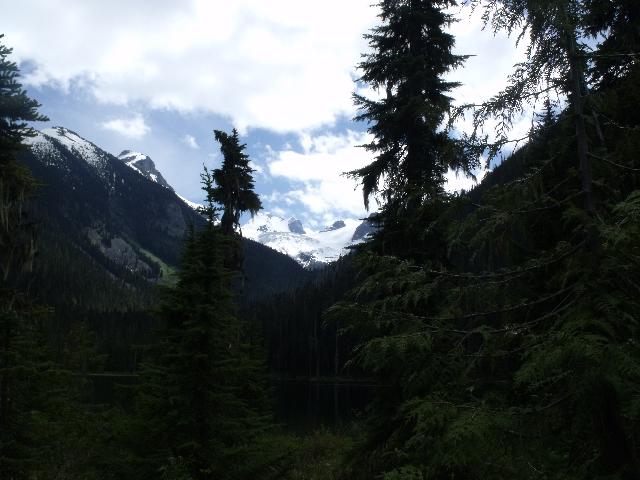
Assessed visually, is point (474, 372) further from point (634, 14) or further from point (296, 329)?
point (296, 329)

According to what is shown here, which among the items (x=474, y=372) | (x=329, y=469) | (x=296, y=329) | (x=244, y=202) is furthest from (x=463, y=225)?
(x=296, y=329)

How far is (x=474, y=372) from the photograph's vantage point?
4871mm

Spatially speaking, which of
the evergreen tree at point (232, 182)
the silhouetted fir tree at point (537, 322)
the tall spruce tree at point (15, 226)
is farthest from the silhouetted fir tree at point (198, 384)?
the evergreen tree at point (232, 182)

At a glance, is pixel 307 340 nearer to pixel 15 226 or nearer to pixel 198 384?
pixel 15 226

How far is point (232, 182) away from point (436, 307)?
1529cm

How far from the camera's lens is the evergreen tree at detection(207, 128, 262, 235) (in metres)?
20.1

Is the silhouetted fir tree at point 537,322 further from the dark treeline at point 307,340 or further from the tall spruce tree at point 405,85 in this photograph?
the dark treeline at point 307,340

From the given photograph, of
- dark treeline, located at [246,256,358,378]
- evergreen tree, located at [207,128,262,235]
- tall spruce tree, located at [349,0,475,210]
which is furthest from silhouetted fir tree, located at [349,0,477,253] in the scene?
dark treeline, located at [246,256,358,378]

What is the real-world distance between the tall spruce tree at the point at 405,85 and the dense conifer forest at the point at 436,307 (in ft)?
0.19

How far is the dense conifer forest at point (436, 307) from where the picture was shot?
12.7 feet

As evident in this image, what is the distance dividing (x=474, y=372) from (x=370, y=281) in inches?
56.6

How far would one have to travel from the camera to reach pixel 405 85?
12.8 metres

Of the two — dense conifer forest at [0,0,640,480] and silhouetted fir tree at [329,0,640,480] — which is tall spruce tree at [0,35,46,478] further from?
silhouetted fir tree at [329,0,640,480]

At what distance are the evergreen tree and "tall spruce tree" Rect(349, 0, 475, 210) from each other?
8.31 metres
